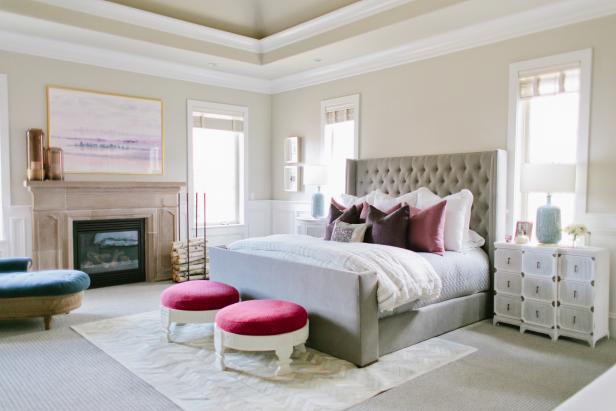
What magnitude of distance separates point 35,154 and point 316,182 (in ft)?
10.4

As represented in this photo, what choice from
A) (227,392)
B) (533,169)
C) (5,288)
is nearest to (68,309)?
(5,288)

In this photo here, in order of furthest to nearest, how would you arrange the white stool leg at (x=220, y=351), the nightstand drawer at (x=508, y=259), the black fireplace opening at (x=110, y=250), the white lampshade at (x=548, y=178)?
1. the black fireplace opening at (x=110, y=250)
2. the nightstand drawer at (x=508, y=259)
3. the white lampshade at (x=548, y=178)
4. the white stool leg at (x=220, y=351)

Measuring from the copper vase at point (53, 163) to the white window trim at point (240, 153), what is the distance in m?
1.62

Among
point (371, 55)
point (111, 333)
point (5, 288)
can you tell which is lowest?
point (111, 333)

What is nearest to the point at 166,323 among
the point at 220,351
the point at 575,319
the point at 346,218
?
the point at 220,351

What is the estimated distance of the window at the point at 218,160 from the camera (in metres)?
6.48

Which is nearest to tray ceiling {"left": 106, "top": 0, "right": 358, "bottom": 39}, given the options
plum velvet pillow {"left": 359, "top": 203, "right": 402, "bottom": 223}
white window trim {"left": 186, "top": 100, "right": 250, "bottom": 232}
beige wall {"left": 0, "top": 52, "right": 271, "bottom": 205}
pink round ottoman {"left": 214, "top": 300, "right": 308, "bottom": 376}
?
beige wall {"left": 0, "top": 52, "right": 271, "bottom": 205}

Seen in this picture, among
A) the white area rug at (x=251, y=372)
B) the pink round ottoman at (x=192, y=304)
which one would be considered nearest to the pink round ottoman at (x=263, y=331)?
the white area rug at (x=251, y=372)

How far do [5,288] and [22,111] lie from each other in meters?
2.20

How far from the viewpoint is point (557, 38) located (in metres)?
4.09

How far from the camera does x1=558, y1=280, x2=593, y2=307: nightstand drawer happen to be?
353 centimetres

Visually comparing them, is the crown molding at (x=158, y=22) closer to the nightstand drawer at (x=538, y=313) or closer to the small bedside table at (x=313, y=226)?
the small bedside table at (x=313, y=226)

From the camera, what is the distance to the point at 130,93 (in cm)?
579

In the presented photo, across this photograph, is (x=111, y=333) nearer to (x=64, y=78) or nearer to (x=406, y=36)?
(x=64, y=78)
